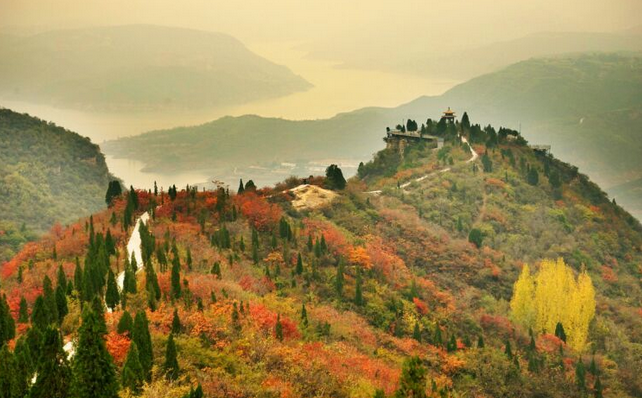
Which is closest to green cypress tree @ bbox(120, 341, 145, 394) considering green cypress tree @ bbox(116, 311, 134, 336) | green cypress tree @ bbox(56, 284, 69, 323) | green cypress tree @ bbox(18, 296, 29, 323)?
green cypress tree @ bbox(116, 311, 134, 336)

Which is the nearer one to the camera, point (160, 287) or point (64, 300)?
point (64, 300)

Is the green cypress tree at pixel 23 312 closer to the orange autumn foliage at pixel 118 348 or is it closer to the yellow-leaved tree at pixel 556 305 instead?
the orange autumn foliage at pixel 118 348

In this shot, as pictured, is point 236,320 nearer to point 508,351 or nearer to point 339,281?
point 339,281

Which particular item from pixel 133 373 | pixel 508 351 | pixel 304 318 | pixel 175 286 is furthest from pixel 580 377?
pixel 133 373

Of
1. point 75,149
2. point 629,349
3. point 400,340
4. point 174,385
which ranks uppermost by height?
point 75,149

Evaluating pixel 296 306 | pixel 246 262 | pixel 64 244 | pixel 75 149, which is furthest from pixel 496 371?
pixel 75 149

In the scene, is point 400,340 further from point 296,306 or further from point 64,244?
point 64,244

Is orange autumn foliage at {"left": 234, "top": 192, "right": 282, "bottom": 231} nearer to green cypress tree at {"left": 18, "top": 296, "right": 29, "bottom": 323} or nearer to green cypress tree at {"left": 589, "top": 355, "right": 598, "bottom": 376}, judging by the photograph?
green cypress tree at {"left": 18, "top": 296, "right": 29, "bottom": 323}
